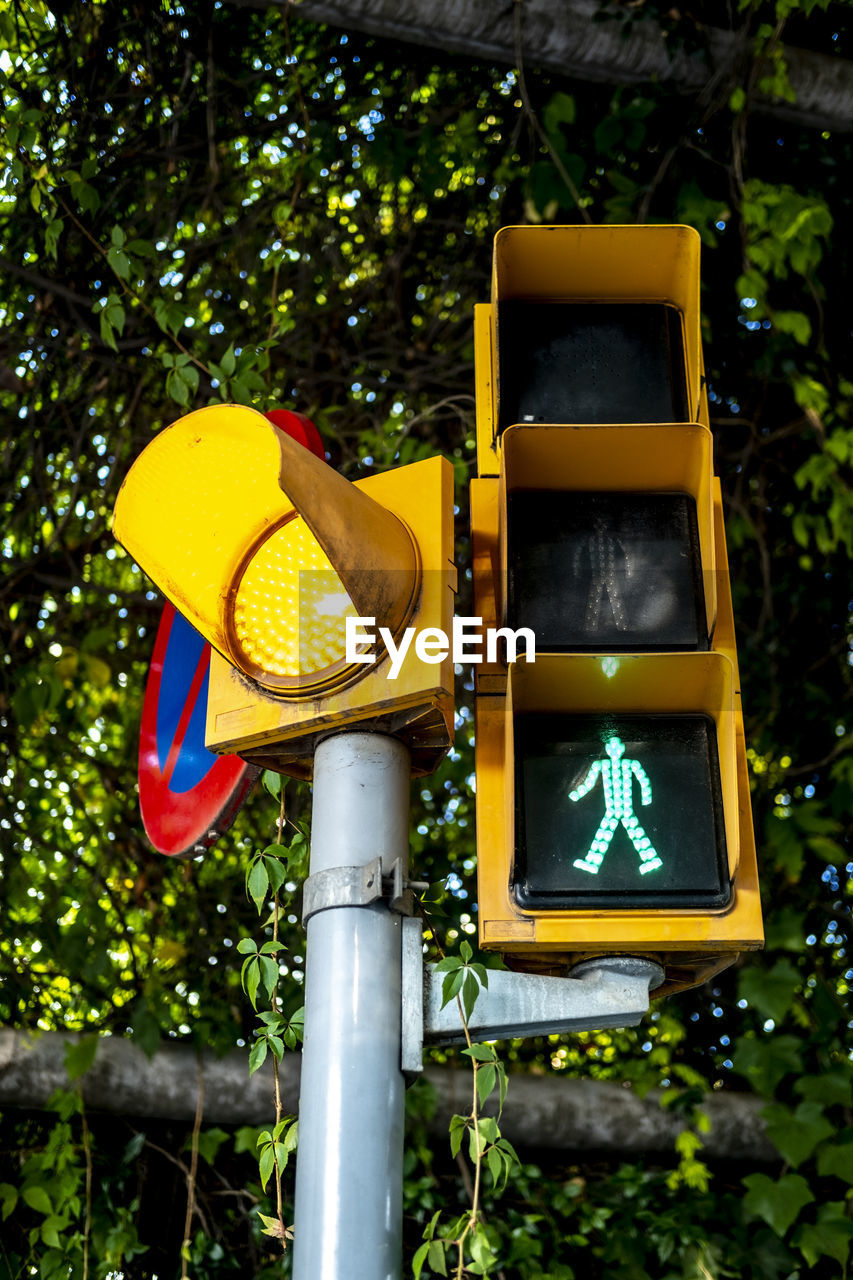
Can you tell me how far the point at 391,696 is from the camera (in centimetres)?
166

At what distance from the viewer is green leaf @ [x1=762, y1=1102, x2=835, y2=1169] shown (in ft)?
11.3

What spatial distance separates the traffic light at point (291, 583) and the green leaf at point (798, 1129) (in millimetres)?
2180

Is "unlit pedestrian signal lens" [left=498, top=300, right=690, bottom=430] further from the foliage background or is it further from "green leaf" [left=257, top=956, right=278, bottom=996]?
the foliage background

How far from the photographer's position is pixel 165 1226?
13.3 feet

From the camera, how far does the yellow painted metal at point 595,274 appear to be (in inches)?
84.0

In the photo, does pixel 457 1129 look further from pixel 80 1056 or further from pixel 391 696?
pixel 80 1056

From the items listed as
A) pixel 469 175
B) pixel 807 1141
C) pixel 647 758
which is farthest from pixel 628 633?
pixel 469 175

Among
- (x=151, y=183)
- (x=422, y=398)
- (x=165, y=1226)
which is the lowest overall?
(x=165, y=1226)

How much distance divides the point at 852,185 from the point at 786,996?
10.8ft

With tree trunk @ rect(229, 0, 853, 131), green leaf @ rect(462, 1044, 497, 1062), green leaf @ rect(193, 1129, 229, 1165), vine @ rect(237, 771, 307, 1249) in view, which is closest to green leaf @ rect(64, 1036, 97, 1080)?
green leaf @ rect(193, 1129, 229, 1165)

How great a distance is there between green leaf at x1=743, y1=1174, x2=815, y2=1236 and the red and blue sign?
2088 mm

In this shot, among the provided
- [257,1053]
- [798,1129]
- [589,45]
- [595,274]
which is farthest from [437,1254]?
[589,45]

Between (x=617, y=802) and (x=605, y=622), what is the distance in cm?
29

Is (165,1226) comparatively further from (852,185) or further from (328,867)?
(852,185)
